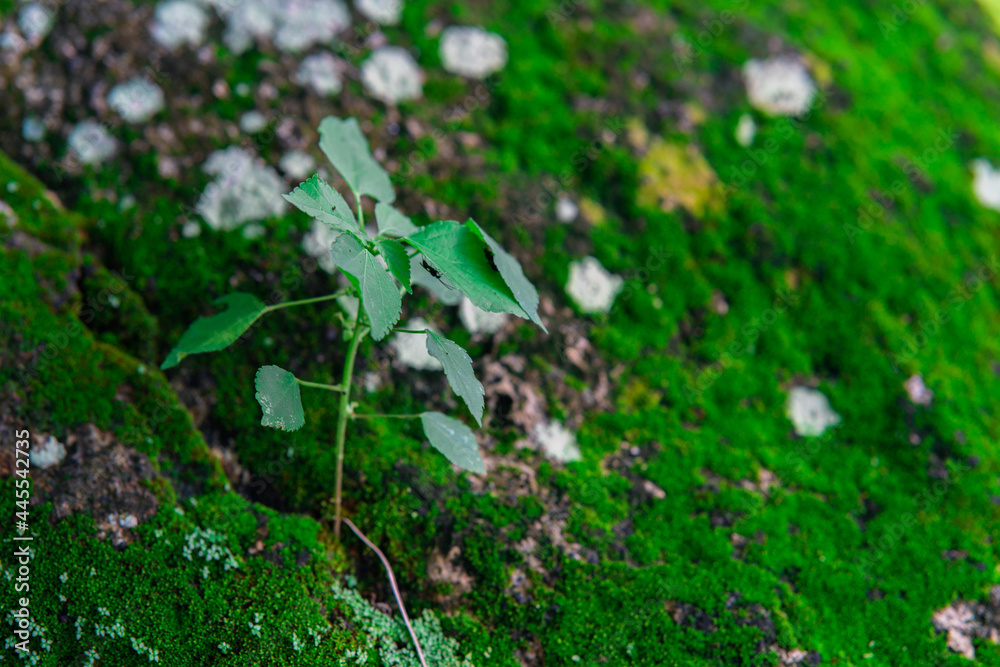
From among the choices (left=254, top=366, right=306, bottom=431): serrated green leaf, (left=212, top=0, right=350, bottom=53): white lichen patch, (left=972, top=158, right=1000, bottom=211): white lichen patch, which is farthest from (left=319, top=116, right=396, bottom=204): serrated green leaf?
(left=972, top=158, right=1000, bottom=211): white lichen patch

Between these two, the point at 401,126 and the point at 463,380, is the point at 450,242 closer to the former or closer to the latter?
the point at 463,380

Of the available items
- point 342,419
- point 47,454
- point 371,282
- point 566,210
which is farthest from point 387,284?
point 566,210

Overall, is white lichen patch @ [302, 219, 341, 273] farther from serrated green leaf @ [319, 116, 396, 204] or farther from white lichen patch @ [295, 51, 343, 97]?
white lichen patch @ [295, 51, 343, 97]

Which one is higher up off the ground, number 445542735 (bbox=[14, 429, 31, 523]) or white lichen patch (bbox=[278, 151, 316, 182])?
white lichen patch (bbox=[278, 151, 316, 182])

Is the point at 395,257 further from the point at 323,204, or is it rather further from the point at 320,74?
the point at 320,74

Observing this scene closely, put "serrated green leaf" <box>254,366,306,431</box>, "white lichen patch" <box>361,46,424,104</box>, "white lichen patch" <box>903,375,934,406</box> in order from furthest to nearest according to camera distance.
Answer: "white lichen patch" <box>361,46,424,104</box>, "white lichen patch" <box>903,375,934,406</box>, "serrated green leaf" <box>254,366,306,431</box>

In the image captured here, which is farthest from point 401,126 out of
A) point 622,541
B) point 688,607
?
point 688,607
